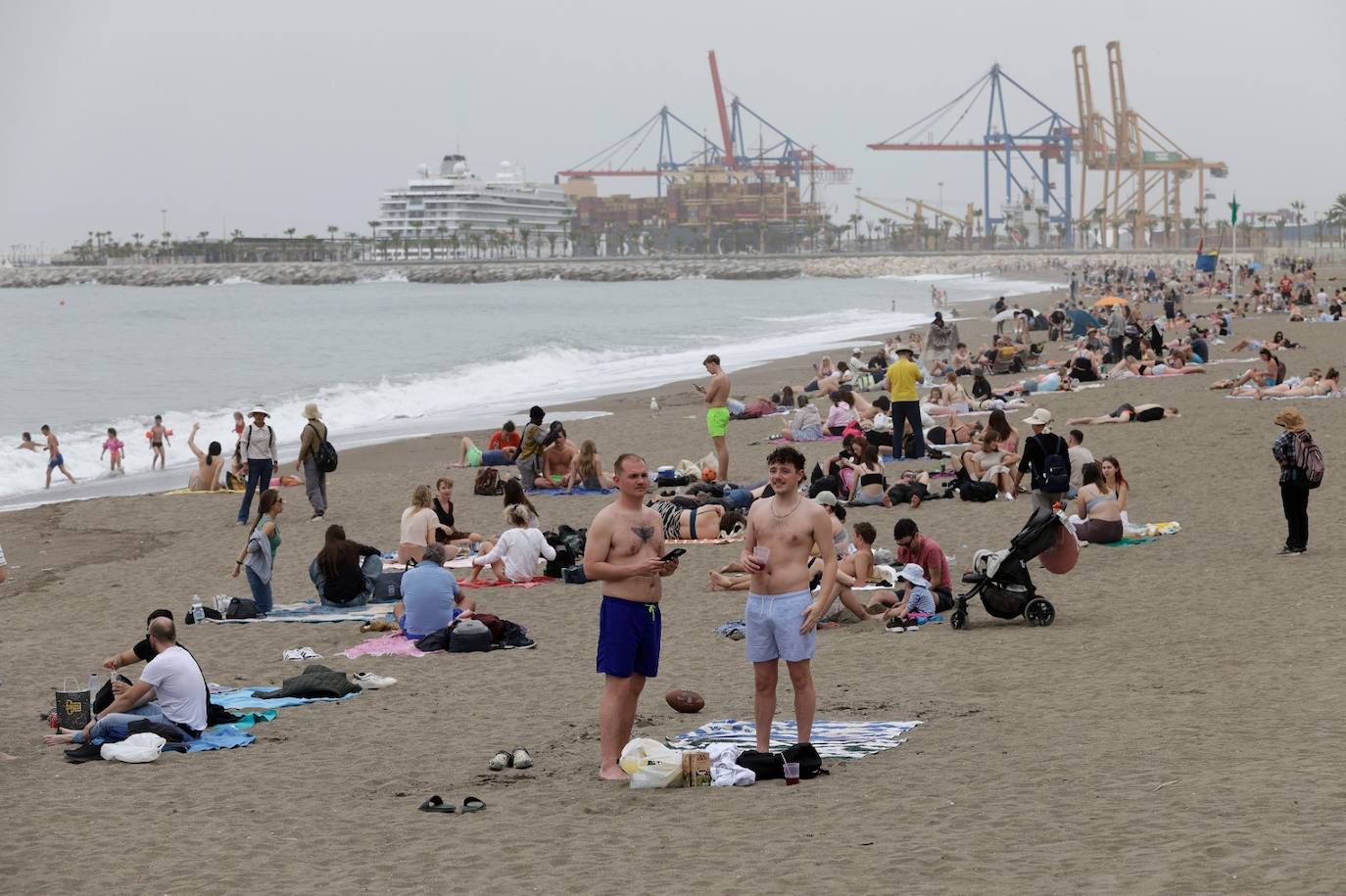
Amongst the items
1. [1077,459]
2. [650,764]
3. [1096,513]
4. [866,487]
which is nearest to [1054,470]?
[1096,513]

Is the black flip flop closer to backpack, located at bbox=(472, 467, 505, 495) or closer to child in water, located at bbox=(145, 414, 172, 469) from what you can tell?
backpack, located at bbox=(472, 467, 505, 495)

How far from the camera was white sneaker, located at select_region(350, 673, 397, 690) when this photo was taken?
8195 mm

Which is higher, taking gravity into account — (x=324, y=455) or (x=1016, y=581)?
(x=324, y=455)

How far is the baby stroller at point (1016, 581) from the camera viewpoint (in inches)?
348

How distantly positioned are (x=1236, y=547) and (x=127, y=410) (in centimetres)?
2638

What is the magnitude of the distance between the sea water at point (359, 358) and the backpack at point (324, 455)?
5.42 meters

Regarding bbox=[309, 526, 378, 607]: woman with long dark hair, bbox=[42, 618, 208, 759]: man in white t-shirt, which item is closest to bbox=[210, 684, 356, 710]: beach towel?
bbox=[42, 618, 208, 759]: man in white t-shirt

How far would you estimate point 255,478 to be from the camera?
14516 millimetres

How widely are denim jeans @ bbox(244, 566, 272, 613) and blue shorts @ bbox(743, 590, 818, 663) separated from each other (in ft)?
17.5

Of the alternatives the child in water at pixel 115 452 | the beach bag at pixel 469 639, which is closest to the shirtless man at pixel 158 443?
the child in water at pixel 115 452

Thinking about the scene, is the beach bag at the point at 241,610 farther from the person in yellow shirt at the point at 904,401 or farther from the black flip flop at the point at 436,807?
the person in yellow shirt at the point at 904,401

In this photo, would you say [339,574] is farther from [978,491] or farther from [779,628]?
[978,491]

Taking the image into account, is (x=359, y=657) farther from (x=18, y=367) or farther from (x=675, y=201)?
(x=675, y=201)

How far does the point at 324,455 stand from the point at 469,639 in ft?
17.8
